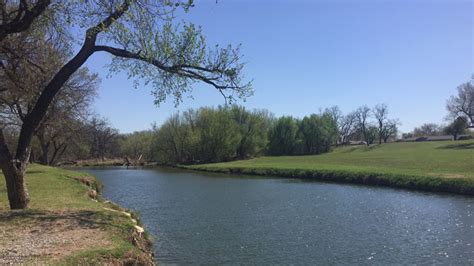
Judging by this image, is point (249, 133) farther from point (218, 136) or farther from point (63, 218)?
point (63, 218)

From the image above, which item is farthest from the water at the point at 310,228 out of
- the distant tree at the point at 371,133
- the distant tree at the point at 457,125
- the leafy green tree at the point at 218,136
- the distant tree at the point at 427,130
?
the distant tree at the point at 427,130

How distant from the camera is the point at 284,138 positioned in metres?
105

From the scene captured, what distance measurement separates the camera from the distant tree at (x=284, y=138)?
345 feet

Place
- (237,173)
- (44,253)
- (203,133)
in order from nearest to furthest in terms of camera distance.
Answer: (44,253) → (237,173) → (203,133)

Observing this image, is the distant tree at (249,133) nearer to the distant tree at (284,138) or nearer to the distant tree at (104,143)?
the distant tree at (284,138)

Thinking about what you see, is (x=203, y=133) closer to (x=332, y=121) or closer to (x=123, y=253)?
(x=332, y=121)

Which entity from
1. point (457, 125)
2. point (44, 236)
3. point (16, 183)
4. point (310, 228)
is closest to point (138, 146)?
point (457, 125)

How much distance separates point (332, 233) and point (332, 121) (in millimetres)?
97680

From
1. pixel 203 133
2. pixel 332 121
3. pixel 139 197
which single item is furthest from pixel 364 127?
pixel 139 197

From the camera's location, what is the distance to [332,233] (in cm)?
1920

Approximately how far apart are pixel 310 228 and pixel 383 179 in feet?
74.9

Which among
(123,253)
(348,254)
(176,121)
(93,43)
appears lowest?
(348,254)

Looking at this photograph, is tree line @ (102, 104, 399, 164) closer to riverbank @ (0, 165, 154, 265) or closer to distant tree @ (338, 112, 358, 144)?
distant tree @ (338, 112, 358, 144)

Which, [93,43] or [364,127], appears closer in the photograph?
[93,43]
